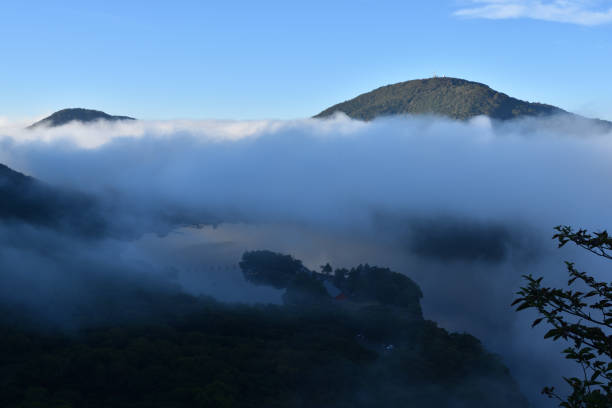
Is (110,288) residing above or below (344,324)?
above

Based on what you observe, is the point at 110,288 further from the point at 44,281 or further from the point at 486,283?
the point at 486,283

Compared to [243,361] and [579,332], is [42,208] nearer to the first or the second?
[243,361]

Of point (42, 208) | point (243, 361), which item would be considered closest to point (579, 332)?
point (243, 361)

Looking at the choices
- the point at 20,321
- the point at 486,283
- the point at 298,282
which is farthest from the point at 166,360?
the point at 486,283

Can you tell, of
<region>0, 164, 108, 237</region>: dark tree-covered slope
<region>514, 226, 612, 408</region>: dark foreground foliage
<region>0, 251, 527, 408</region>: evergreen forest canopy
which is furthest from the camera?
<region>0, 164, 108, 237</region>: dark tree-covered slope

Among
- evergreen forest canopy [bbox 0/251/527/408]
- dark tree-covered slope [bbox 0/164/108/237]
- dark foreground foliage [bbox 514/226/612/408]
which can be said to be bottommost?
evergreen forest canopy [bbox 0/251/527/408]

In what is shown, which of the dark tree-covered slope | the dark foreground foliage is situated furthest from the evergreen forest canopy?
the dark tree-covered slope

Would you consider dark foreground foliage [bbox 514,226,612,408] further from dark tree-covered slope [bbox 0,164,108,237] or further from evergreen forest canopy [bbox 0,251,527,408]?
dark tree-covered slope [bbox 0,164,108,237]

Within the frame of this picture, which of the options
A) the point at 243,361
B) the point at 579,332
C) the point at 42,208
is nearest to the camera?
the point at 579,332
